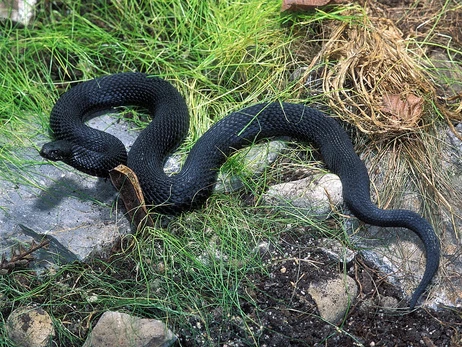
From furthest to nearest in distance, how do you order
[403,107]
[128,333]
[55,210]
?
[403,107] < [55,210] < [128,333]

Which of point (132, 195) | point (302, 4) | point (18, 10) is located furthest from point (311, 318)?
point (18, 10)

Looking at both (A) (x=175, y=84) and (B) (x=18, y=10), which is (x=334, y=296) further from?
(B) (x=18, y=10)

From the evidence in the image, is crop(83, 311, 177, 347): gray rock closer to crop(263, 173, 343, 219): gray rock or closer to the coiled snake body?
the coiled snake body

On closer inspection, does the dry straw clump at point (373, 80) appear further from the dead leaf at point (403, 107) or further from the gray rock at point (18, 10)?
the gray rock at point (18, 10)

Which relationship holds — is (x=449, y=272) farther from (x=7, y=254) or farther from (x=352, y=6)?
(x=7, y=254)

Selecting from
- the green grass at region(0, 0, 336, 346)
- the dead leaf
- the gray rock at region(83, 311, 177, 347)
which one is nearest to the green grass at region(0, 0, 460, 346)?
the green grass at region(0, 0, 336, 346)

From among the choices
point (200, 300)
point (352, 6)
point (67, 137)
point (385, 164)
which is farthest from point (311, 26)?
point (200, 300)

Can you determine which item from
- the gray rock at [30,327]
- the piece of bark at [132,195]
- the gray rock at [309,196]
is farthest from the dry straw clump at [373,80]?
the gray rock at [30,327]

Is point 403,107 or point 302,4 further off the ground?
point 302,4
